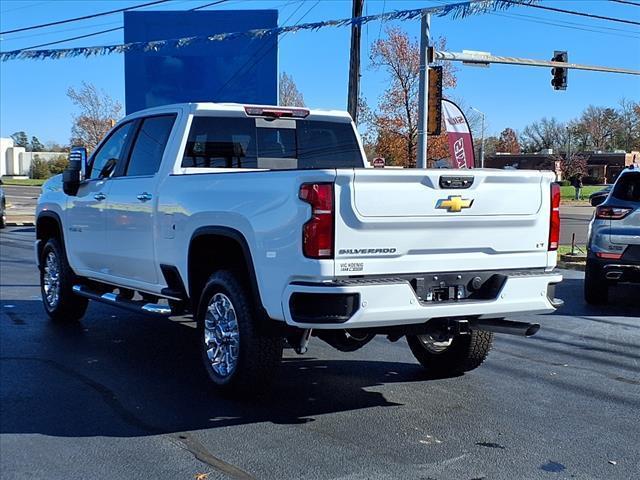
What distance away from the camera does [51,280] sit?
8500 millimetres

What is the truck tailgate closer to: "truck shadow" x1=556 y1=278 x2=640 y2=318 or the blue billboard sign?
"truck shadow" x1=556 y1=278 x2=640 y2=318

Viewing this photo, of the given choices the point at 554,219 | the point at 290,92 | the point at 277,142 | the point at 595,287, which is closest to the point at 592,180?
the point at 290,92

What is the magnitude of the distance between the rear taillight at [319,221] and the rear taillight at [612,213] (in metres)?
5.97

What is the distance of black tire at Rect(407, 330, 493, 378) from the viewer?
19.6 feet

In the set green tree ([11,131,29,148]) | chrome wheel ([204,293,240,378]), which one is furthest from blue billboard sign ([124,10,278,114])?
green tree ([11,131,29,148])

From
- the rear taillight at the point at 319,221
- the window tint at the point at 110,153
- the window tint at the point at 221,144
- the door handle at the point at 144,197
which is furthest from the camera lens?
the window tint at the point at 110,153

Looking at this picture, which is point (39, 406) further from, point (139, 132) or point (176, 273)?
point (139, 132)

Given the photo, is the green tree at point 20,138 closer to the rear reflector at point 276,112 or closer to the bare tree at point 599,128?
the bare tree at point 599,128

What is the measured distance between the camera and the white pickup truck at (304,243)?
4.54 m

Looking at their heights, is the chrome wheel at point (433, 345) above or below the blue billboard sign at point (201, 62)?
below

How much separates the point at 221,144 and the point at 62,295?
2.97 meters

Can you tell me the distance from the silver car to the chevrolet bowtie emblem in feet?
16.7

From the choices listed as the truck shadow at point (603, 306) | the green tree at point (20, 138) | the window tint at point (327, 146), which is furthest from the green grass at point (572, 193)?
the green tree at point (20, 138)

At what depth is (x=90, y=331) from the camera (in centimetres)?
796
